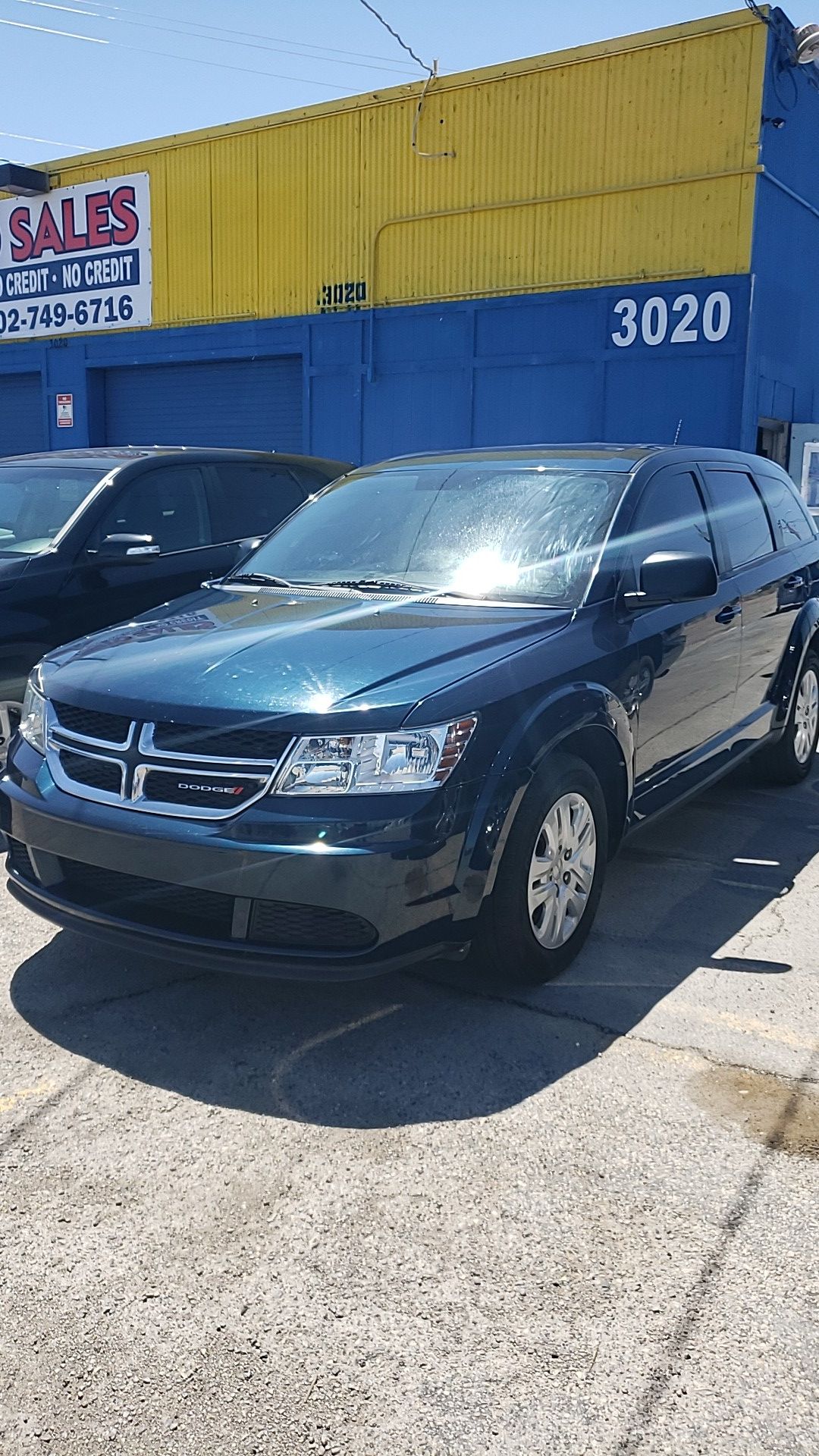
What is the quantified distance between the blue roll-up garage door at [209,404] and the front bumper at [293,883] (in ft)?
39.9

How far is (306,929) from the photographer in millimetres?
3145

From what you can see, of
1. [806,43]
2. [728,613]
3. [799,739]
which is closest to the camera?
[728,613]

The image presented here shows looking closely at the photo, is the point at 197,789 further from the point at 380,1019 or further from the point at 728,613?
the point at 728,613

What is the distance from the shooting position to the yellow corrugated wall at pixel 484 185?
11.4 meters

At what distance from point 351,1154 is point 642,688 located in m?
1.99

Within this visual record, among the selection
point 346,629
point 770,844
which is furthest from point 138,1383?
point 770,844

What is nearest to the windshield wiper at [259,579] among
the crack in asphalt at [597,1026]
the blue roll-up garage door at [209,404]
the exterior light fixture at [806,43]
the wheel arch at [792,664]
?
the crack in asphalt at [597,1026]

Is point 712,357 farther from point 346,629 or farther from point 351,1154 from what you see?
point 351,1154

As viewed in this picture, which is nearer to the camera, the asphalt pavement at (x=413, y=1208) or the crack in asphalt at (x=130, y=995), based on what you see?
the asphalt pavement at (x=413, y=1208)

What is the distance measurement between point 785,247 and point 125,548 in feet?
29.7

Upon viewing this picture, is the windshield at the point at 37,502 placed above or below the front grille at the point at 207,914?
above

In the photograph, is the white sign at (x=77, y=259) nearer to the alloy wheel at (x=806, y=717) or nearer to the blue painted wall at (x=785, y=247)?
the blue painted wall at (x=785, y=247)

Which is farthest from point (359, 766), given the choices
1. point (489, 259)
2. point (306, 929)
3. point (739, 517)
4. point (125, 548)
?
point (489, 259)

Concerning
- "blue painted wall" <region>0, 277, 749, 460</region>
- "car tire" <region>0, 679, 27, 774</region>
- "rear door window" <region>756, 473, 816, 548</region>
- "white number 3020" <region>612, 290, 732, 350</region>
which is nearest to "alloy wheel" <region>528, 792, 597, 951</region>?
"rear door window" <region>756, 473, 816, 548</region>
